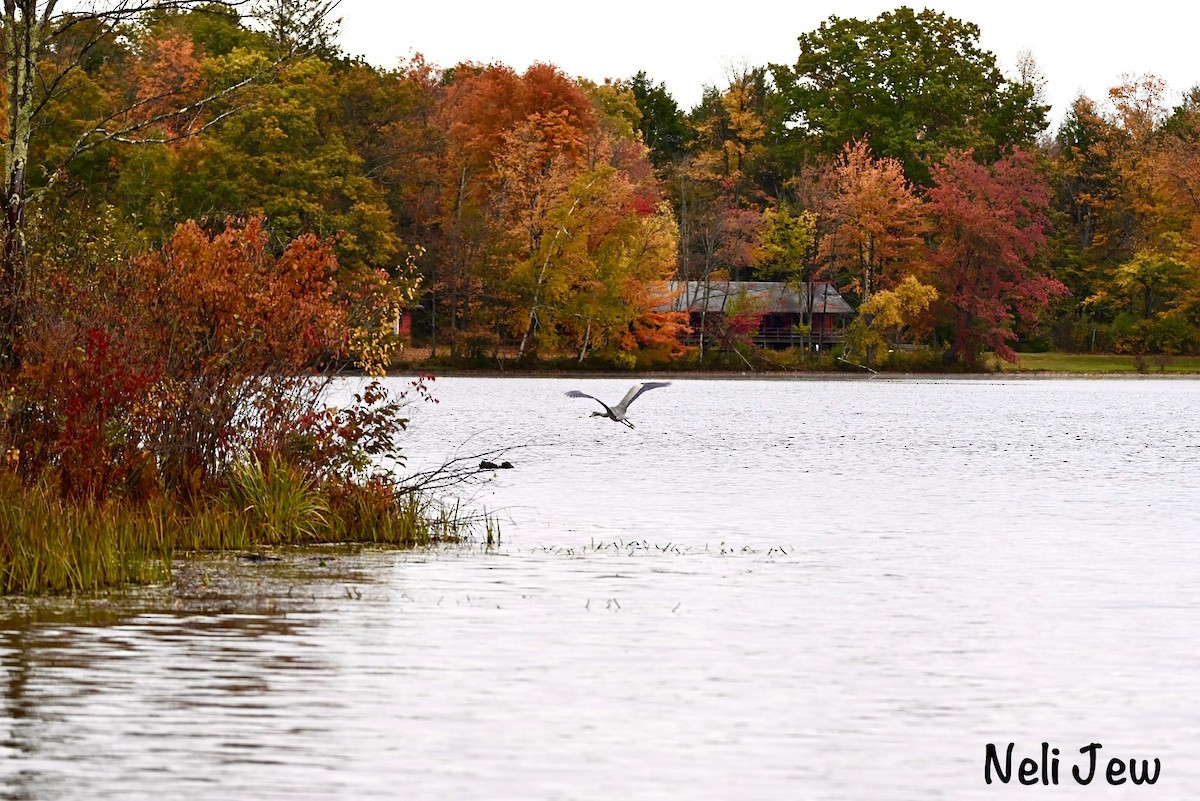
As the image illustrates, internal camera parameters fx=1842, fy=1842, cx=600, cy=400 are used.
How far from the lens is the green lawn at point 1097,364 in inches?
4021

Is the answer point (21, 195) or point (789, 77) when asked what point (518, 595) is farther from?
point (789, 77)

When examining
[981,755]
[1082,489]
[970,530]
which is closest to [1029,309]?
[1082,489]

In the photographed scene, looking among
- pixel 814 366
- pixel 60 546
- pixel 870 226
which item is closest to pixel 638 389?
pixel 60 546

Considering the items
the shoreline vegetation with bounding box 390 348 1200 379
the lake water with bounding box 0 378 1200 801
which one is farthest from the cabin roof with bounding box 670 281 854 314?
the lake water with bounding box 0 378 1200 801

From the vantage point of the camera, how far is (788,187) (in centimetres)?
11088

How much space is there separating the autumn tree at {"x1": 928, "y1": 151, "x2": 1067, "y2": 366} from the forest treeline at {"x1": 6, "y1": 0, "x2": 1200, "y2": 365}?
15 centimetres

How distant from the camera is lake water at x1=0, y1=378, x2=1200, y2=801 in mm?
9648

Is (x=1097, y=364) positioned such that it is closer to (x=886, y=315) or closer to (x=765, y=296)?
(x=886, y=315)

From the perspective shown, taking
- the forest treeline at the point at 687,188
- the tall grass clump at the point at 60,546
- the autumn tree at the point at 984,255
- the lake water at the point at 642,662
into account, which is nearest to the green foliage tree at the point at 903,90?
the forest treeline at the point at 687,188

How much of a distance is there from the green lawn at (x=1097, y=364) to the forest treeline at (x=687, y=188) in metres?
0.90

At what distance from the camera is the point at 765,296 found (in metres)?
106

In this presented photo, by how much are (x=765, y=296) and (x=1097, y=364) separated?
19.1 meters

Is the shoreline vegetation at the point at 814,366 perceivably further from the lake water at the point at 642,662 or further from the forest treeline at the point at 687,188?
the lake water at the point at 642,662

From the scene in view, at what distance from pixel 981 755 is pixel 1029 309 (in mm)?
92797
